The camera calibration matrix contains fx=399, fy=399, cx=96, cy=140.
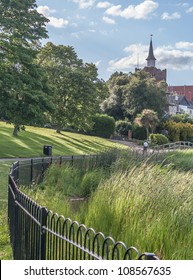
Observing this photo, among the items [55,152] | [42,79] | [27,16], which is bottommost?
[55,152]

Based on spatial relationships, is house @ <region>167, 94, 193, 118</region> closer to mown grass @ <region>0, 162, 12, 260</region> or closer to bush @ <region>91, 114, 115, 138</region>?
bush @ <region>91, 114, 115, 138</region>

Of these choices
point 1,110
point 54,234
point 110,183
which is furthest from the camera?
point 1,110

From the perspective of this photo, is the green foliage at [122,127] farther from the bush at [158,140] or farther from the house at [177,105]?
the house at [177,105]

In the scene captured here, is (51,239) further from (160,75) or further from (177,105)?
(160,75)

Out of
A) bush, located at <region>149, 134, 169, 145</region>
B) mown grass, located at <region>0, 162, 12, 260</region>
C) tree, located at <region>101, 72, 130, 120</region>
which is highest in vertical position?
tree, located at <region>101, 72, 130, 120</region>

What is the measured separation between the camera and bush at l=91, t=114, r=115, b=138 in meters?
51.9

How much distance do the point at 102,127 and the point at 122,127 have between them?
6.22 m

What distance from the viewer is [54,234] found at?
13.6ft

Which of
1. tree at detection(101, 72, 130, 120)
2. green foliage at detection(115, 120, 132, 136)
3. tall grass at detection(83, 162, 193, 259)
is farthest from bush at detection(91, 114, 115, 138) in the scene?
tall grass at detection(83, 162, 193, 259)

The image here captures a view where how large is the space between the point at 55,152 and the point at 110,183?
20.2 m

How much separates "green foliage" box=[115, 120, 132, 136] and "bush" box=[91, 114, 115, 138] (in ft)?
16.7

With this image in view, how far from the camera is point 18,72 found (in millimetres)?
23484
